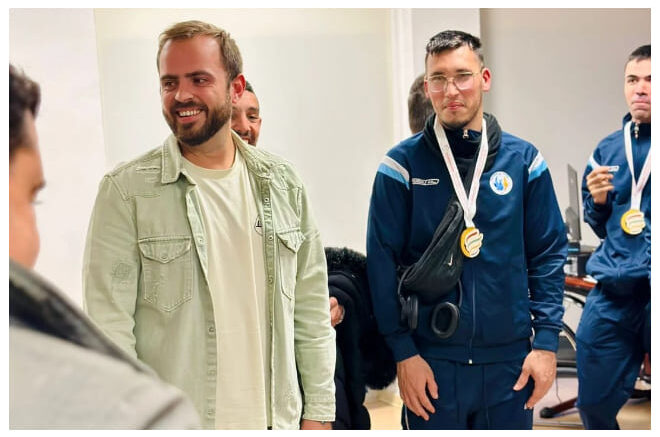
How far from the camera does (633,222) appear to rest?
9.65 feet

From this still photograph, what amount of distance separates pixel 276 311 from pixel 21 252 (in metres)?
0.73

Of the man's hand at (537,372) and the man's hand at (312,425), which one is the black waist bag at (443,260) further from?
the man's hand at (312,425)

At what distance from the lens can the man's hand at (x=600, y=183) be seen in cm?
296

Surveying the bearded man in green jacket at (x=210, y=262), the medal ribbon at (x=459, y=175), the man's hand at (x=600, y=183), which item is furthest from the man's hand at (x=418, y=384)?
the man's hand at (x=600, y=183)

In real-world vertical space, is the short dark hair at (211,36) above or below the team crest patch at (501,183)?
above

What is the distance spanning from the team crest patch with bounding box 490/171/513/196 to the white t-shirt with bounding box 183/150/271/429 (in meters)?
0.79

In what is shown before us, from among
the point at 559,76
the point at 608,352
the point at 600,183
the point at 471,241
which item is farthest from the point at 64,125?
the point at 608,352

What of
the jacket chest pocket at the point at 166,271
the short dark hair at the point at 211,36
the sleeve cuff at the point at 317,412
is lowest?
the sleeve cuff at the point at 317,412

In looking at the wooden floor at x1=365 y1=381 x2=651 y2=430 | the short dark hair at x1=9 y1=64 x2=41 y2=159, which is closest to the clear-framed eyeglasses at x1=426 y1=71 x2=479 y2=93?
the wooden floor at x1=365 y1=381 x2=651 y2=430

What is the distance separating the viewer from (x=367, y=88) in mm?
2764

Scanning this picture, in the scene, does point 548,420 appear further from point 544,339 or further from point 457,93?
point 457,93
